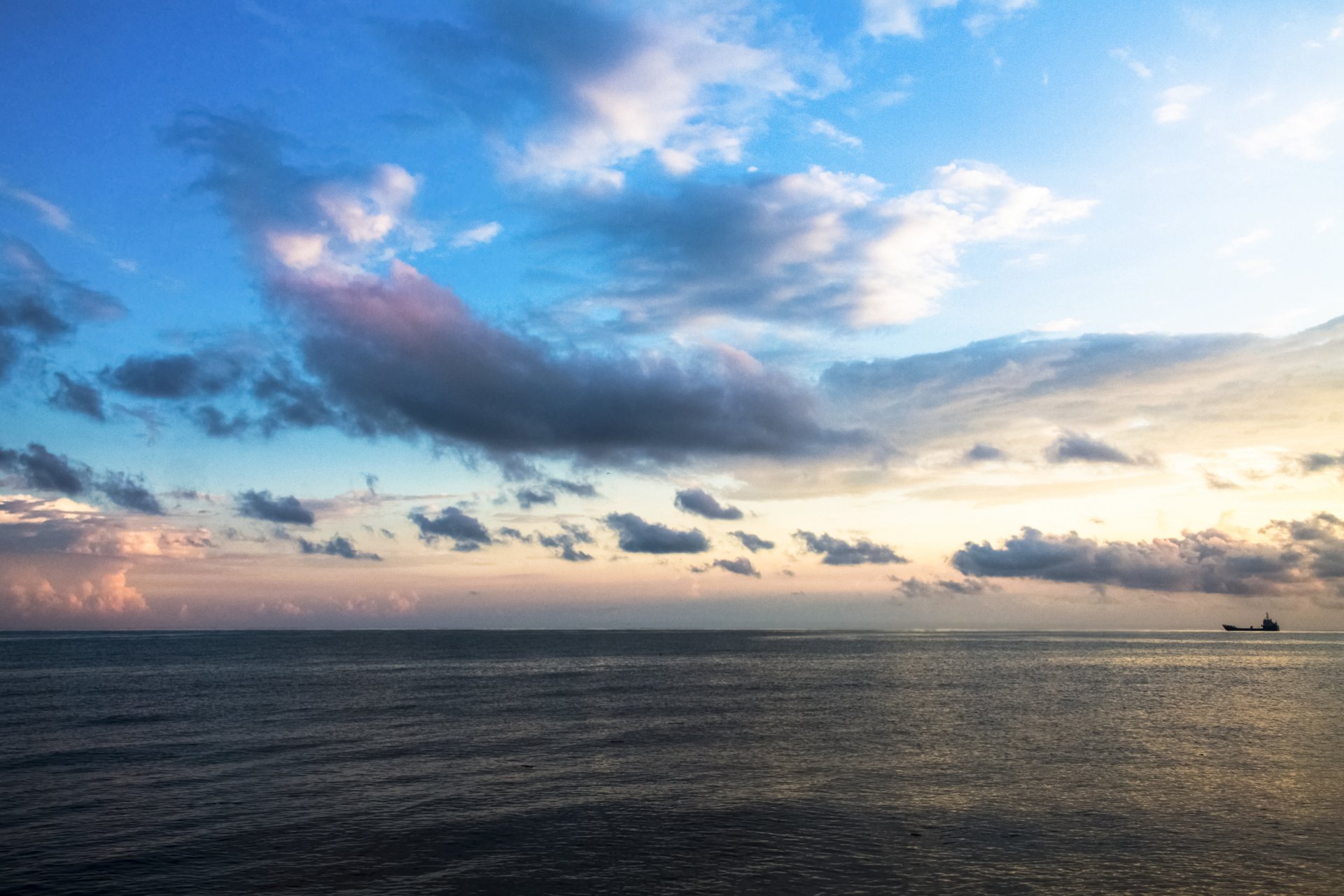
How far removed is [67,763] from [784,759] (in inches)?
1967

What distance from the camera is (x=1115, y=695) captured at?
339 feet

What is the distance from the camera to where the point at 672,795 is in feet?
154

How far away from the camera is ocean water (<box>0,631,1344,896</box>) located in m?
33.3

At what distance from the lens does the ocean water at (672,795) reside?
33.3 m

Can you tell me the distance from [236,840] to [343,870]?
789 cm

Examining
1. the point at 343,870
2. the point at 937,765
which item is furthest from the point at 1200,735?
the point at 343,870

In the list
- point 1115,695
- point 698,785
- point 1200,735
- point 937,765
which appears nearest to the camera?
point 698,785

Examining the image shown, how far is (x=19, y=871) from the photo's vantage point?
110 feet

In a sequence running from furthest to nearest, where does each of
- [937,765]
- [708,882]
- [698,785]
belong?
[937,765]
[698,785]
[708,882]

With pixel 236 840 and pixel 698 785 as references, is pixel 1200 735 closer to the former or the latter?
pixel 698 785

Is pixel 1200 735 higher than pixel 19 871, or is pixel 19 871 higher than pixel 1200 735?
pixel 19 871

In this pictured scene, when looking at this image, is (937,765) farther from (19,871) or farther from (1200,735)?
(19,871)

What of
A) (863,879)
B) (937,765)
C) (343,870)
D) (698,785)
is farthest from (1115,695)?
(343,870)

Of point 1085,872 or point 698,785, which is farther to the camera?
point 698,785
